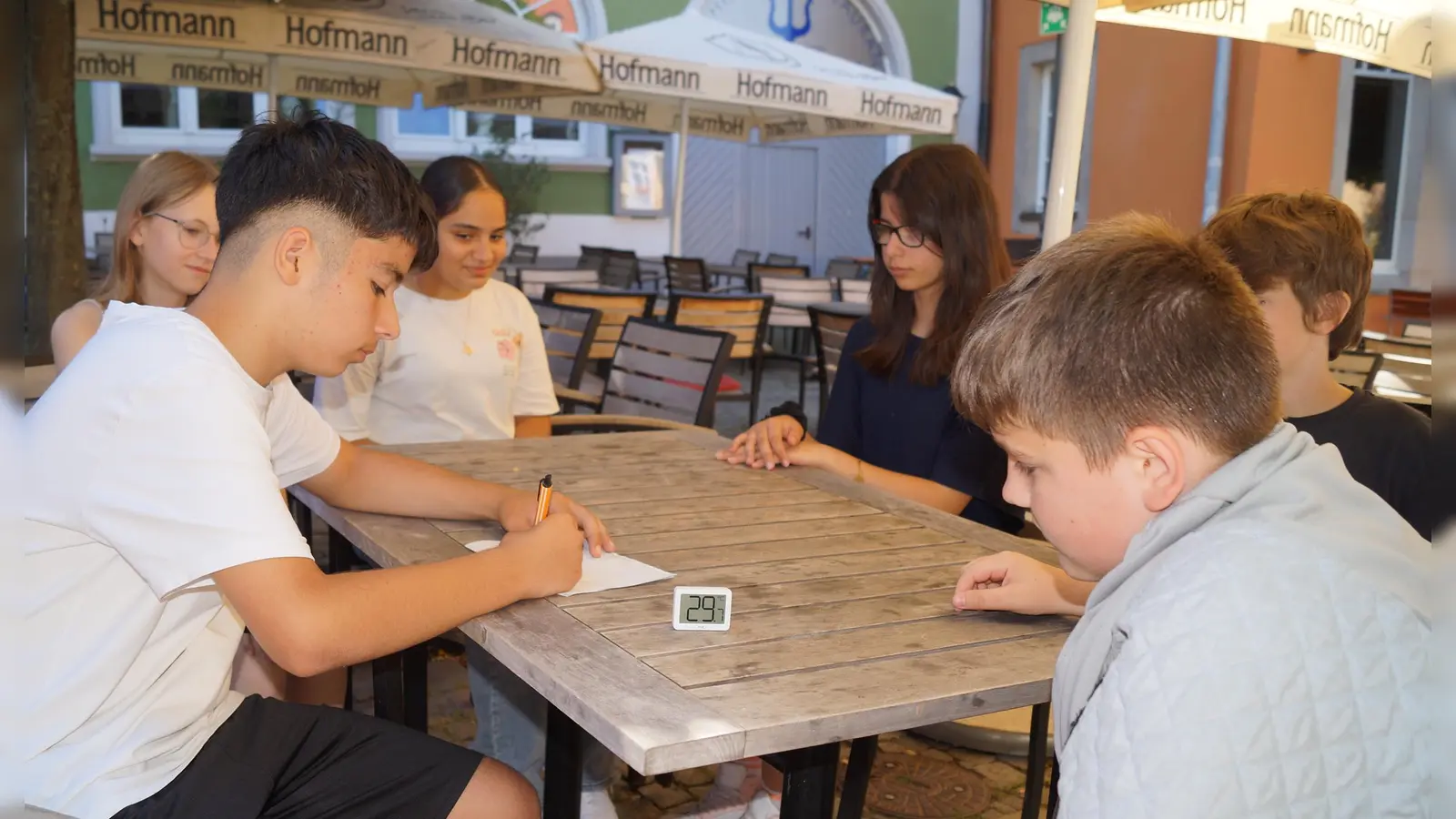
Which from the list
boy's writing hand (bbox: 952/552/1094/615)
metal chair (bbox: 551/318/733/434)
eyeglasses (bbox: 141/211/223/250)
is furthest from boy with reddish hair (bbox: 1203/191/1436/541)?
eyeglasses (bbox: 141/211/223/250)

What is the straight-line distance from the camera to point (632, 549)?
1.89 meters

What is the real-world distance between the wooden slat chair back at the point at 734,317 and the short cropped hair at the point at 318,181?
144 inches

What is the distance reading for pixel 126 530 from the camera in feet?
A: 4.44

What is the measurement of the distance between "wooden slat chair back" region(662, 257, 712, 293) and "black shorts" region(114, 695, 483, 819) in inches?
302

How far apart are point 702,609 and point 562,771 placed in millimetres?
518

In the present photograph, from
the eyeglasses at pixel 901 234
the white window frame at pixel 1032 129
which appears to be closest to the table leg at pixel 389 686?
the eyeglasses at pixel 901 234

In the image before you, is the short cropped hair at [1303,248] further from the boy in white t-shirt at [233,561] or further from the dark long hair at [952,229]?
the boy in white t-shirt at [233,561]

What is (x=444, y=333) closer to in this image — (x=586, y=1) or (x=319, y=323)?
(x=319, y=323)

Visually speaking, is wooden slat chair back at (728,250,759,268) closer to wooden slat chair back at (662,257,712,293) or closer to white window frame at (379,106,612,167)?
white window frame at (379,106,612,167)

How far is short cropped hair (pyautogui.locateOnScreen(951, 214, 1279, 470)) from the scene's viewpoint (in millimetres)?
1035

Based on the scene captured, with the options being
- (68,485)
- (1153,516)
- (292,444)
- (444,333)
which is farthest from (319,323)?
(444,333)

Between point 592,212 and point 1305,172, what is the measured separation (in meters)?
8.55

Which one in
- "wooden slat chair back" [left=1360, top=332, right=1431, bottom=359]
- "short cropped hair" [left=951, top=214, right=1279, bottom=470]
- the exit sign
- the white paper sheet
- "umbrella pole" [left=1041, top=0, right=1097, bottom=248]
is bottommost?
the white paper sheet

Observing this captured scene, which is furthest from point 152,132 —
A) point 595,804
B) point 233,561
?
point 233,561
